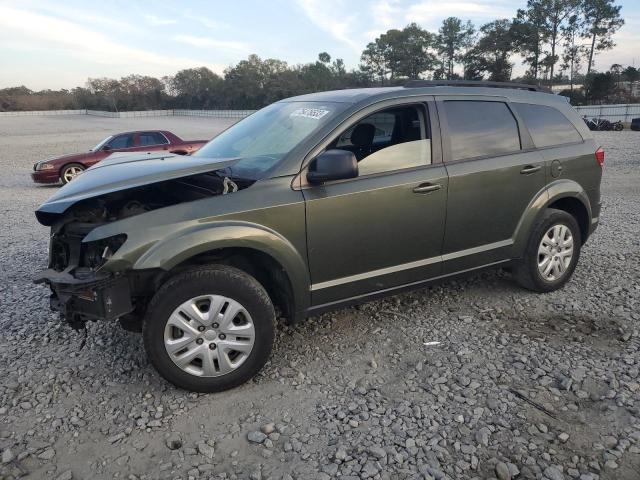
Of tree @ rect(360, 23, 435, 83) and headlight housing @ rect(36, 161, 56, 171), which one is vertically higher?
tree @ rect(360, 23, 435, 83)

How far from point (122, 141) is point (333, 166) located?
12.4 m

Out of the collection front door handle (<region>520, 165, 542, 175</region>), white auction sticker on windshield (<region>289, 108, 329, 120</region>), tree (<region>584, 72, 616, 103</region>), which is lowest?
front door handle (<region>520, 165, 542, 175</region>)

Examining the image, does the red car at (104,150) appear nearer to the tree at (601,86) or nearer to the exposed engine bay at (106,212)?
the exposed engine bay at (106,212)

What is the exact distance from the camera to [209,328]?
306 centimetres

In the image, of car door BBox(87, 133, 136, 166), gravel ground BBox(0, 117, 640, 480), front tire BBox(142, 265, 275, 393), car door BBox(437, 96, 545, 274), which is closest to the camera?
gravel ground BBox(0, 117, 640, 480)

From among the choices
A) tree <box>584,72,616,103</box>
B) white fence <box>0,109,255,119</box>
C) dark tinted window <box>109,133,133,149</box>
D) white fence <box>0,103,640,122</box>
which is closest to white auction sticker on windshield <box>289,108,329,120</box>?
white fence <box>0,103,640,122</box>

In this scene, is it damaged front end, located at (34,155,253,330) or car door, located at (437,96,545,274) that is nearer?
damaged front end, located at (34,155,253,330)

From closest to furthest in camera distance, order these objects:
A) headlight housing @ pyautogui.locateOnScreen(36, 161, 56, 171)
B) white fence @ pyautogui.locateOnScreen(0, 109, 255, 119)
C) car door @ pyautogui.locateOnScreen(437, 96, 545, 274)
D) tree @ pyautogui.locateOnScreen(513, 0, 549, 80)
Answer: car door @ pyautogui.locateOnScreen(437, 96, 545, 274) < headlight housing @ pyautogui.locateOnScreen(36, 161, 56, 171) < tree @ pyautogui.locateOnScreen(513, 0, 549, 80) < white fence @ pyautogui.locateOnScreen(0, 109, 255, 119)

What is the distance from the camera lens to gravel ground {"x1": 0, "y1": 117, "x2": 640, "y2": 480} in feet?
8.41

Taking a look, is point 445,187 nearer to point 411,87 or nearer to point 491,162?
point 491,162

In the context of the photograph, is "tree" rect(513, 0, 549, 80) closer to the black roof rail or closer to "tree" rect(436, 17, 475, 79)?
"tree" rect(436, 17, 475, 79)

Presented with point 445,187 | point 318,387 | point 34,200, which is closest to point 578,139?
point 445,187

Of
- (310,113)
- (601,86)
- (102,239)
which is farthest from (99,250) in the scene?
(601,86)

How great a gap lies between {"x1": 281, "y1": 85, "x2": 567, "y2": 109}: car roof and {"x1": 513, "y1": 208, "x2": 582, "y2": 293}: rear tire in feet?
3.44
